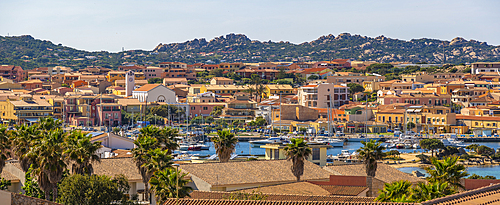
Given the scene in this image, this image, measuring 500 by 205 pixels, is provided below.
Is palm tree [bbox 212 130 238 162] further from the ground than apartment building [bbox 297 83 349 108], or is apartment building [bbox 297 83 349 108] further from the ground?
apartment building [bbox 297 83 349 108]

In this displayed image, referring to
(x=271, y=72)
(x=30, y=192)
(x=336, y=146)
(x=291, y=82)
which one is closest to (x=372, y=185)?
(x=30, y=192)

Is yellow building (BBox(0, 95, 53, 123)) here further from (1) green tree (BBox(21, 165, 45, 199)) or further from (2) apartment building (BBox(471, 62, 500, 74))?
(2) apartment building (BBox(471, 62, 500, 74))

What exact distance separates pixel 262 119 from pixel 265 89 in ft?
103

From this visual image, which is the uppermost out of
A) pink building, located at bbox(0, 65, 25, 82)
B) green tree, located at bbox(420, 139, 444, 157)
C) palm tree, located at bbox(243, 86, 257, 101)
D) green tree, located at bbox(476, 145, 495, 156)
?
pink building, located at bbox(0, 65, 25, 82)

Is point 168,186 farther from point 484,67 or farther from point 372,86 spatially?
point 484,67

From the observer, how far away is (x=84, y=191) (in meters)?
27.0

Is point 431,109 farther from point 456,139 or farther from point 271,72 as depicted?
point 271,72

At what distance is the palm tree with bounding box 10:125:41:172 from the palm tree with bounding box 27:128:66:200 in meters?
2.47

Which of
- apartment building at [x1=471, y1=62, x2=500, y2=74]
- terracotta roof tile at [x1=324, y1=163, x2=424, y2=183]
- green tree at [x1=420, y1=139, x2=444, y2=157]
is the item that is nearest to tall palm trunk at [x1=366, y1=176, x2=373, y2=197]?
terracotta roof tile at [x1=324, y1=163, x2=424, y2=183]

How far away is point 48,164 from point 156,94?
101 metres

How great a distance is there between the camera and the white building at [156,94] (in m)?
128

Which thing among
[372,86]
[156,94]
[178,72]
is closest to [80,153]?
[156,94]

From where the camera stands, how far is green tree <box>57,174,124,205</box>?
27.0 m

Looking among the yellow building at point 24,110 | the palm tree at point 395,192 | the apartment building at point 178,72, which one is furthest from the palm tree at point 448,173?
the apartment building at point 178,72
